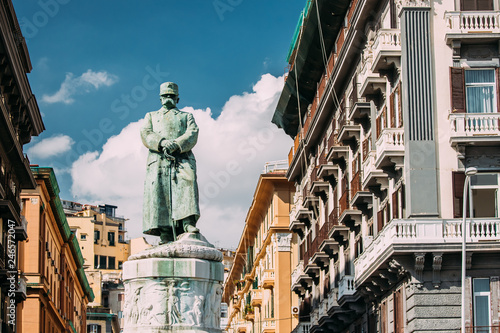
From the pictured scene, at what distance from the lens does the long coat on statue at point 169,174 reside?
26266mm

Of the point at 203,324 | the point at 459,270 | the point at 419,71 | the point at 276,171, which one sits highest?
the point at 276,171

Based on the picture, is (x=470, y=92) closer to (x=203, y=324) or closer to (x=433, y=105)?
(x=433, y=105)

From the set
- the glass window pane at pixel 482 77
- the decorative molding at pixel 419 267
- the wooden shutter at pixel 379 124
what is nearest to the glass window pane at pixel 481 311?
the decorative molding at pixel 419 267

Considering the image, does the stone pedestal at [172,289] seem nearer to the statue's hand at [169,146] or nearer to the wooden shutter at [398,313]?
the statue's hand at [169,146]

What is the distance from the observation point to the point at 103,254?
492ft

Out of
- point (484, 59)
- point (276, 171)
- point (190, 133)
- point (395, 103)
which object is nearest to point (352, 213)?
point (395, 103)

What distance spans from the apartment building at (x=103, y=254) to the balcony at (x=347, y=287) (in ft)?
292

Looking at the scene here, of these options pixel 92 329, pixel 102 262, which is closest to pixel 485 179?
pixel 92 329

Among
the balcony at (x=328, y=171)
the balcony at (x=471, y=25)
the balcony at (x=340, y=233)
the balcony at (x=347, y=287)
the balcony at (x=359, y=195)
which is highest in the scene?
the balcony at (x=471, y=25)

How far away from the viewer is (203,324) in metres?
24.9

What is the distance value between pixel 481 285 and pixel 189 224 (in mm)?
14250

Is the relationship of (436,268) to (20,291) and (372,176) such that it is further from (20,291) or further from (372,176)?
(20,291)

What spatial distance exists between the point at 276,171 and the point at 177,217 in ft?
184

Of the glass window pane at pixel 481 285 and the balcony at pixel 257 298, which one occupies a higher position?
the balcony at pixel 257 298
